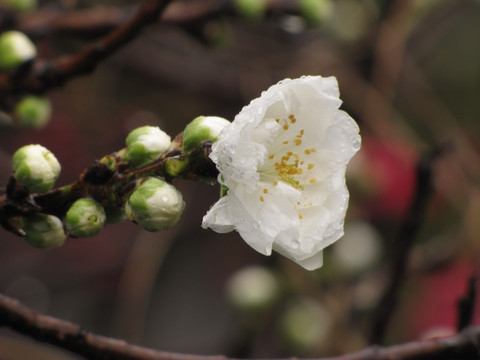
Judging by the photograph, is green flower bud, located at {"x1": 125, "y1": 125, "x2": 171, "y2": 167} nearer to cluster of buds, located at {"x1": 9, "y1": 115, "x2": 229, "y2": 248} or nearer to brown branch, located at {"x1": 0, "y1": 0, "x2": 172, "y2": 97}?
cluster of buds, located at {"x1": 9, "y1": 115, "x2": 229, "y2": 248}

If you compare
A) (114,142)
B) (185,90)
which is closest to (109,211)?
(114,142)

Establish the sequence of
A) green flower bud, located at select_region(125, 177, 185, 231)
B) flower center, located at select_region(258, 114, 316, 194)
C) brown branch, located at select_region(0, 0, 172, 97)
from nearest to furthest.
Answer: green flower bud, located at select_region(125, 177, 185, 231), flower center, located at select_region(258, 114, 316, 194), brown branch, located at select_region(0, 0, 172, 97)

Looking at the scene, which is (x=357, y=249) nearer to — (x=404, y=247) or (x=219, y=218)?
(x=404, y=247)

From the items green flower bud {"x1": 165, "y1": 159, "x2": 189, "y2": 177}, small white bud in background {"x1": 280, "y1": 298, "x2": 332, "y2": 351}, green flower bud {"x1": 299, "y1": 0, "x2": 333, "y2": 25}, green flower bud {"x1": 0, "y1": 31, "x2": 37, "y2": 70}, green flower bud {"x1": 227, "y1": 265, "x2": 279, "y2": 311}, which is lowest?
small white bud in background {"x1": 280, "y1": 298, "x2": 332, "y2": 351}

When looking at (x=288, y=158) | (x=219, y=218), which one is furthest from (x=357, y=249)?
(x=219, y=218)

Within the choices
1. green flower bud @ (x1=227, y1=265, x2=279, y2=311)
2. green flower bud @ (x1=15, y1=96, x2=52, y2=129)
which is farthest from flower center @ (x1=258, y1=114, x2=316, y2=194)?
green flower bud @ (x1=227, y1=265, x2=279, y2=311)

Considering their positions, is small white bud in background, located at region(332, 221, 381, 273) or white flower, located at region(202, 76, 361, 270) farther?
small white bud in background, located at region(332, 221, 381, 273)

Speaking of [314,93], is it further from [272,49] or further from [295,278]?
[272,49]
